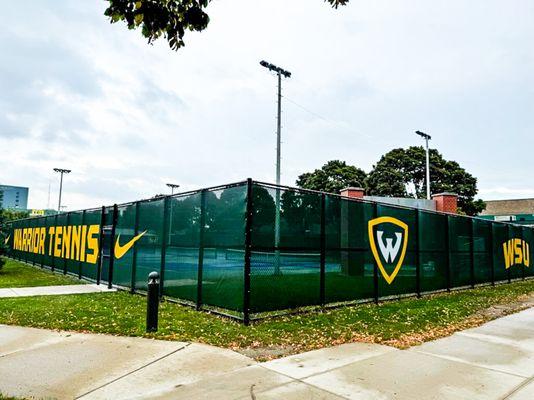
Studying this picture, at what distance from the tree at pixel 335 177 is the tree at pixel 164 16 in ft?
181

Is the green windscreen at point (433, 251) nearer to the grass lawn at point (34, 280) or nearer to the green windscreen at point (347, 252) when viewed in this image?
the green windscreen at point (347, 252)

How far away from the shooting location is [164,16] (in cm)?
410

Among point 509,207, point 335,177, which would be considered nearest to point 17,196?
point 335,177

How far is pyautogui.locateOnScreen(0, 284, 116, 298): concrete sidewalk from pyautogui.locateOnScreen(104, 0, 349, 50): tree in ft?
28.8

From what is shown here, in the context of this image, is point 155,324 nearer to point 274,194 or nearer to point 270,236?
point 270,236

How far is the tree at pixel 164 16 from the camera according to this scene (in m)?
3.99

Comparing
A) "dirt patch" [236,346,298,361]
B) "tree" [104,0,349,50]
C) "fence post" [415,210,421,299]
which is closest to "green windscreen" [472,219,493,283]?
"fence post" [415,210,421,299]

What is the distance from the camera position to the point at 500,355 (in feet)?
18.5

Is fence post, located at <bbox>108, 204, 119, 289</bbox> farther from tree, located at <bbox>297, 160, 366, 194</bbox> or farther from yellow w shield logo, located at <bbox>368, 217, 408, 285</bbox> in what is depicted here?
tree, located at <bbox>297, 160, 366, 194</bbox>

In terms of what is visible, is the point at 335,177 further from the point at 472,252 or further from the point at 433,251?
the point at 433,251

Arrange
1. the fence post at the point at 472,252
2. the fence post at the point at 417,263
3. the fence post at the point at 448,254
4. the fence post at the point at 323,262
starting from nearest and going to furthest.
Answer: the fence post at the point at 323,262
the fence post at the point at 417,263
the fence post at the point at 448,254
the fence post at the point at 472,252

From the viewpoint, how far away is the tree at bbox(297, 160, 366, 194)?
60094mm

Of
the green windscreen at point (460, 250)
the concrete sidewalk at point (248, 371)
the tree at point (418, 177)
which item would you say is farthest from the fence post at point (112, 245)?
the tree at point (418, 177)

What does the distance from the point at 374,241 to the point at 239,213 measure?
4131 mm
